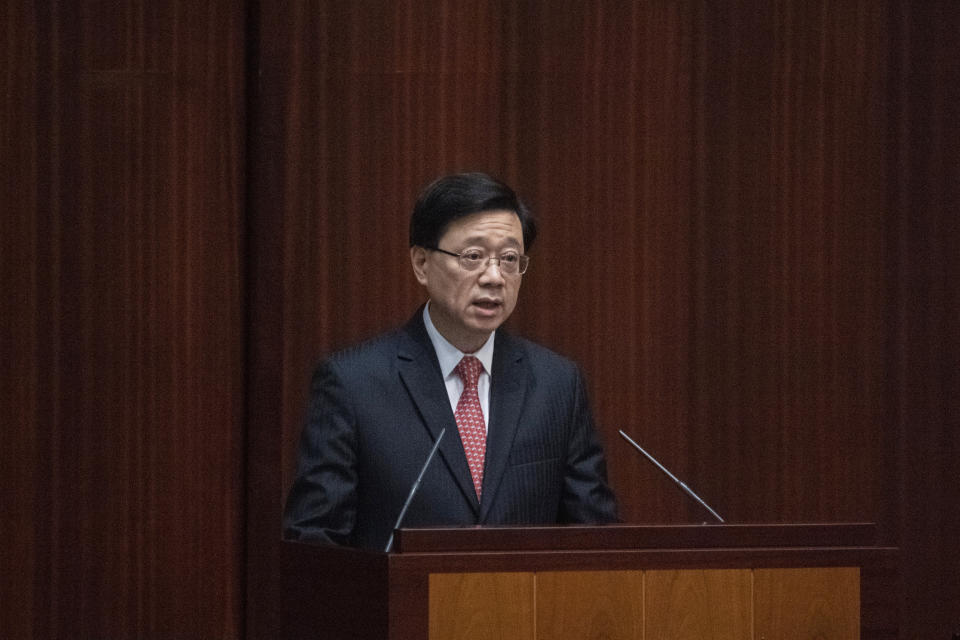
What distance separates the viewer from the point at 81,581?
3693 millimetres

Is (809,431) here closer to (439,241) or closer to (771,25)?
(771,25)

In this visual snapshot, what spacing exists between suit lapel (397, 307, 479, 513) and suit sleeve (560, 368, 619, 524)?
232 mm

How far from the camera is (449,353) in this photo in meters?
2.70

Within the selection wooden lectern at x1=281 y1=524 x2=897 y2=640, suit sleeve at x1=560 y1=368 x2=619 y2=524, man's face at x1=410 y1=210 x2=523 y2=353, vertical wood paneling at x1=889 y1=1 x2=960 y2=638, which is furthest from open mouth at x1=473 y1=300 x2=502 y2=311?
vertical wood paneling at x1=889 y1=1 x2=960 y2=638

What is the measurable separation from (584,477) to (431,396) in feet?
1.08

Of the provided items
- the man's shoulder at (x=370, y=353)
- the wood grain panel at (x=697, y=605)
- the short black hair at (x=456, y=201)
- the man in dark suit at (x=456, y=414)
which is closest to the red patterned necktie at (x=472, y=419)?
the man in dark suit at (x=456, y=414)

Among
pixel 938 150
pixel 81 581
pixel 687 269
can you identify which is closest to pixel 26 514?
pixel 81 581

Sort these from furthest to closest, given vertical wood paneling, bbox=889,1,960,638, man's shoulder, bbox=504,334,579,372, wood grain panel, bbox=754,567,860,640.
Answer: vertical wood paneling, bbox=889,1,960,638
man's shoulder, bbox=504,334,579,372
wood grain panel, bbox=754,567,860,640

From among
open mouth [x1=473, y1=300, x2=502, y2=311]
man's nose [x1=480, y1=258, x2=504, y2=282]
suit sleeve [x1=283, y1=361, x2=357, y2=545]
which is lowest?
suit sleeve [x1=283, y1=361, x2=357, y2=545]

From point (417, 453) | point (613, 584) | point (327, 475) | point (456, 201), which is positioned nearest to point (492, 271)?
point (456, 201)

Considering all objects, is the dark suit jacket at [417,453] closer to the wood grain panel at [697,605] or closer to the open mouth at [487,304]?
the open mouth at [487,304]

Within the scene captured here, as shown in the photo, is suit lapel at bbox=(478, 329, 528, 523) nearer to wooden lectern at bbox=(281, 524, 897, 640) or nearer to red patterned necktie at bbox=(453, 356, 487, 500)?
red patterned necktie at bbox=(453, 356, 487, 500)

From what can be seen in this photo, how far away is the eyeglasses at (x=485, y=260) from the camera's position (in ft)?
8.78

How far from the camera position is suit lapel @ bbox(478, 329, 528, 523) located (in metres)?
2.56
